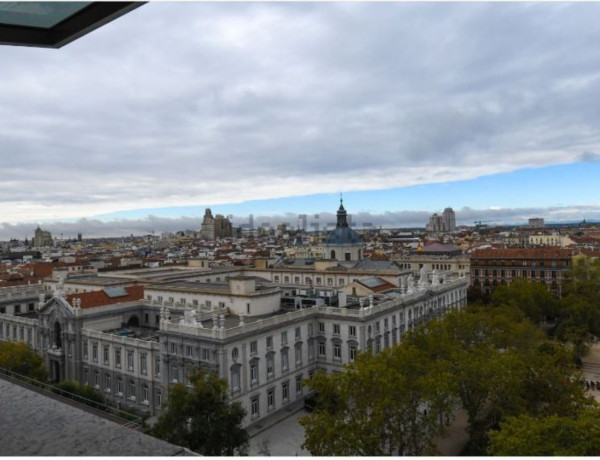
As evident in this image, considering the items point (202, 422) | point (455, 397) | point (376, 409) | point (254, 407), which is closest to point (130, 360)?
point (254, 407)

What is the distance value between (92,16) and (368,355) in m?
26.9

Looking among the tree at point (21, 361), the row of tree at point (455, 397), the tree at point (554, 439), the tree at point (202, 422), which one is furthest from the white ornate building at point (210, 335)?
the tree at point (554, 439)

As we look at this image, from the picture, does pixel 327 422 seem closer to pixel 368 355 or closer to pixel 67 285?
pixel 368 355

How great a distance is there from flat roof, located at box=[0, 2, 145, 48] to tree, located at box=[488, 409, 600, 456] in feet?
70.4

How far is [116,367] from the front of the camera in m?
46.3

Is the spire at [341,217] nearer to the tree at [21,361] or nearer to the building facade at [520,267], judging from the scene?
the building facade at [520,267]

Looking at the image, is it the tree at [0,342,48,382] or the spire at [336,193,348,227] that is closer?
the tree at [0,342,48,382]

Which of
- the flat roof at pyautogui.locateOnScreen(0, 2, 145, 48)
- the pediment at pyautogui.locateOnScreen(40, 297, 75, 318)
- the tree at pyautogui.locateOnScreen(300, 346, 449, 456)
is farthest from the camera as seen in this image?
the pediment at pyautogui.locateOnScreen(40, 297, 75, 318)

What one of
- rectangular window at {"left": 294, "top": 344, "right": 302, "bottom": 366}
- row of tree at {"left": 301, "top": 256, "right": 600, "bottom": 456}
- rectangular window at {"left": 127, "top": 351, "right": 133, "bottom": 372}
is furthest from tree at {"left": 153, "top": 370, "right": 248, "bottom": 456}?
rectangular window at {"left": 294, "top": 344, "right": 302, "bottom": 366}

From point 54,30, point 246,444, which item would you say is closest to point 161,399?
point 246,444

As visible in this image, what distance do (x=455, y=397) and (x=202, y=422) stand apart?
16.3 meters

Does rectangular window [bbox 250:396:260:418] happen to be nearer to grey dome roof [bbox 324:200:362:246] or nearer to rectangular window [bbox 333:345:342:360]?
rectangular window [bbox 333:345:342:360]

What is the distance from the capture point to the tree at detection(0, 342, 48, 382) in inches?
1672

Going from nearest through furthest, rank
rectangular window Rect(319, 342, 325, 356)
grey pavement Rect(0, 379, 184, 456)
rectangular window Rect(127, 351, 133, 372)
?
grey pavement Rect(0, 379, 184, 456) < rectangular window Rect(127, 351, 133, 372) < rectangular window Rect(319, 342, 325, 356)
